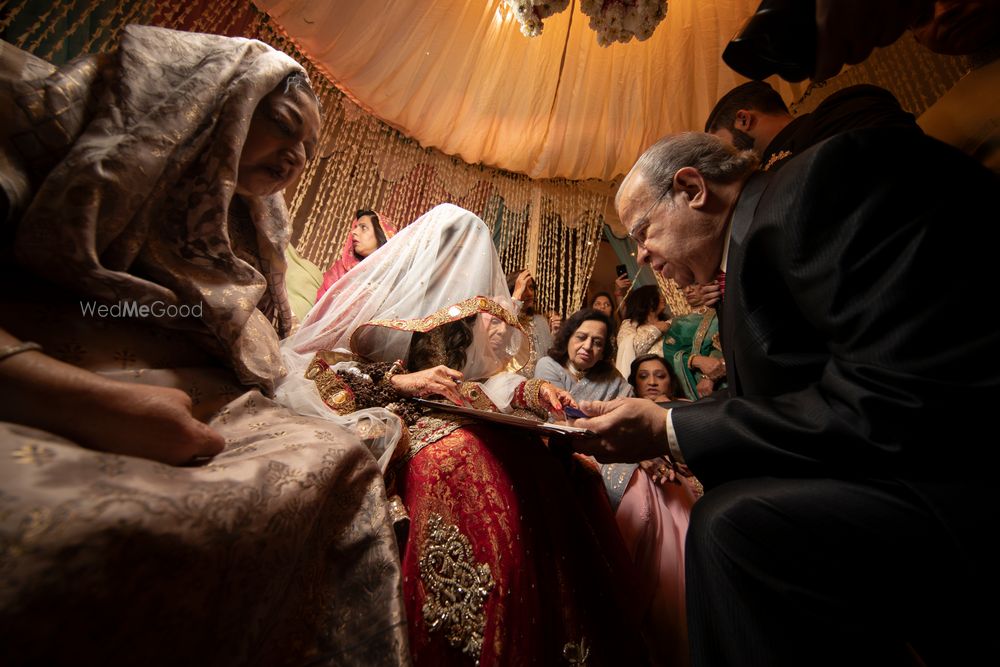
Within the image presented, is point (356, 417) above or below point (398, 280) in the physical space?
below

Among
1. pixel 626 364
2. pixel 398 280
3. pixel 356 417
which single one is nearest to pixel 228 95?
pixel 356 417

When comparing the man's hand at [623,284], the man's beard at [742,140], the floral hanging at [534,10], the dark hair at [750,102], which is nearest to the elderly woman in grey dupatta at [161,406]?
the floral hanging at [534,10]

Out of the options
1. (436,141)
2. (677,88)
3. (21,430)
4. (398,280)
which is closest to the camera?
(21,430)

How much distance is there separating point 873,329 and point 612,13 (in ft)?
8.22

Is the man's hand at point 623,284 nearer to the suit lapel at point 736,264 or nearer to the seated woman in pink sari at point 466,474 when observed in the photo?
the seated woman in pink sari at point 466,474

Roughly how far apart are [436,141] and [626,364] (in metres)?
2.64

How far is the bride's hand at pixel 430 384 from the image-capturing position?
143 cm

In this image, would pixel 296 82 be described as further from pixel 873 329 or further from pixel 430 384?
pixel 873 329

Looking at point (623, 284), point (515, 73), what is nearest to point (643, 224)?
point (515, 73)

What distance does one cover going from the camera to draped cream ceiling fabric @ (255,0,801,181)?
2.90 meters

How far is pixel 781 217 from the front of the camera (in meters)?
0.93

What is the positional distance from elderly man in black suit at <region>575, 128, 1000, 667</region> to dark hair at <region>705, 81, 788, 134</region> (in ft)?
5.60

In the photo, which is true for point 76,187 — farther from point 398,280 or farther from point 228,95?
point 398,280

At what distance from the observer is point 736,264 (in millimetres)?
1060
